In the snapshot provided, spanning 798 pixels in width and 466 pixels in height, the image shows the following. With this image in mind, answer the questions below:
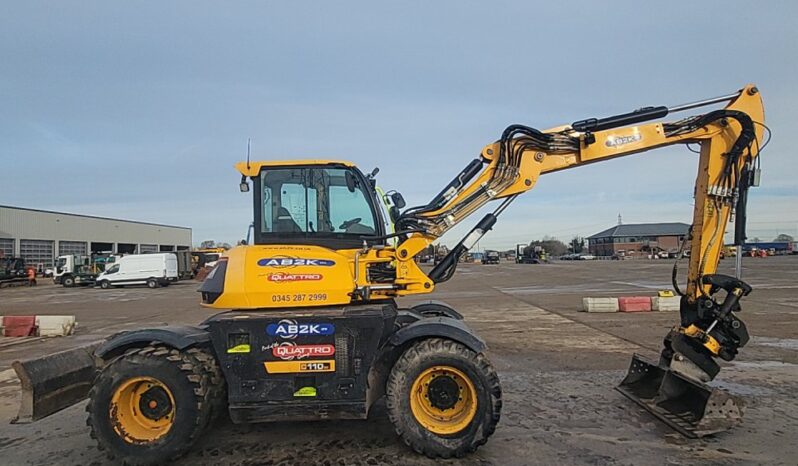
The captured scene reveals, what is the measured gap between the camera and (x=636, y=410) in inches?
239

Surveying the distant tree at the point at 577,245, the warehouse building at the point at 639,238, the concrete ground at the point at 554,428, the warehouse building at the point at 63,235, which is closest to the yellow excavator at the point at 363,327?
the concrete ground at the point at 554,428

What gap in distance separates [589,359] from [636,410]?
297cm

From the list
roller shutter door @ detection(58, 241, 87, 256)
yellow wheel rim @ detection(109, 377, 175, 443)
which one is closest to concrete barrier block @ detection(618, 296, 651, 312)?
yellow wheel rim @ detection(109, 377, 175, 443)

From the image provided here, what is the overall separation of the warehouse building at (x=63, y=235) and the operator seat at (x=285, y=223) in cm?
5369

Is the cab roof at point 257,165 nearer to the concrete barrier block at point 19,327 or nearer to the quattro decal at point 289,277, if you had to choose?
the quattro decal at point 289,277

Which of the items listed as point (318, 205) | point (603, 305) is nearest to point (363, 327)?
point (318, 205)

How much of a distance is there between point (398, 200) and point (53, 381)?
4.07 meters

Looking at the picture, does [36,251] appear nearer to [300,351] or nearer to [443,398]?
[300,351]

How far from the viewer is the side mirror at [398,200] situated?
603 centimetres

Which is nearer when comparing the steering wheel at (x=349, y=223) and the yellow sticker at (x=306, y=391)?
the yellow sticker at (x=306, y=391)

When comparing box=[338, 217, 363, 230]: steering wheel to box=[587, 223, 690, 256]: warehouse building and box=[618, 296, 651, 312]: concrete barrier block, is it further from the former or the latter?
A: box=[587, 223, 690, 256]: warehouse building

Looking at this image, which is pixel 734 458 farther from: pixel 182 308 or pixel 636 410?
pixel 182 308

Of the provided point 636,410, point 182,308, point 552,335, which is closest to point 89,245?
point 182,308

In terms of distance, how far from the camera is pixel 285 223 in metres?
5.69
